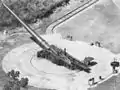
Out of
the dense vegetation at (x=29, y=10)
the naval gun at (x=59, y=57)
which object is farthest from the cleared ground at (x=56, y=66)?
the dense vegetation at (x=29, y=10)

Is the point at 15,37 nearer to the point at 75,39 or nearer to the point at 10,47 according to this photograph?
the point at 10,47

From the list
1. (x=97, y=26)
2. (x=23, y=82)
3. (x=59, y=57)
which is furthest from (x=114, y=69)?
(x=97, y=26)

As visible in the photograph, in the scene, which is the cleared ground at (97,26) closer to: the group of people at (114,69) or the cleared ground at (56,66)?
the cleared ground at (56,66)

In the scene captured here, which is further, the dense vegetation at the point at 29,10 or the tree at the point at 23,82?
the dense vegetation at the point at 29,10

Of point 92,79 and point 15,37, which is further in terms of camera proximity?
point 15,37

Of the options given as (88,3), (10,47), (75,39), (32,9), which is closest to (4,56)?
(10,47)

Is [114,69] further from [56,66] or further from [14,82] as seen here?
[14,82]
